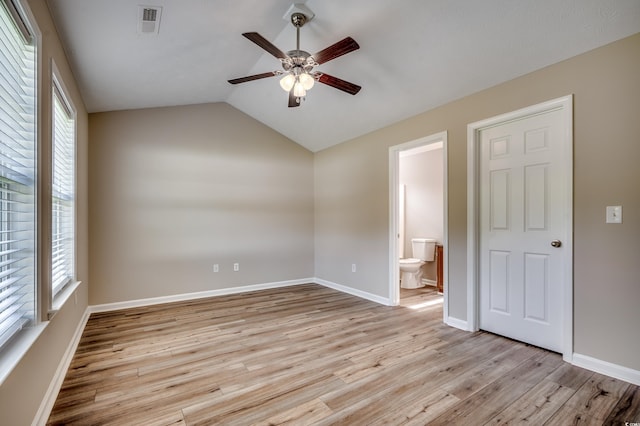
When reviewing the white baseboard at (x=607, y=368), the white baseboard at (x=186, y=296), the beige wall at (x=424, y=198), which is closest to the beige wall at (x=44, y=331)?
the white baseboard at (x=186, y=296)

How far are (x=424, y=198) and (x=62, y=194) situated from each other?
16.9 feet

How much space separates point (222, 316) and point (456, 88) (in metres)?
3.61

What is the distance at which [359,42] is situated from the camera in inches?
114

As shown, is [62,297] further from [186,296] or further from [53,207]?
[186,296]

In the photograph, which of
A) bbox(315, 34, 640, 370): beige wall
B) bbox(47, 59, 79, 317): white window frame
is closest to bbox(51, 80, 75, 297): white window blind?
bbox(47, 59, 79, 317): white window frame

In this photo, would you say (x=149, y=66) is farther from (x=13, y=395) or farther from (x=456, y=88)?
(x=456, y=88)

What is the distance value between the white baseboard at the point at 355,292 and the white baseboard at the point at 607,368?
6.66ft

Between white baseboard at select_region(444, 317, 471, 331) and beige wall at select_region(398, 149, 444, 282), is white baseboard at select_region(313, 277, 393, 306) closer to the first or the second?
white baseboard at select_region(444, 317, 471, 331)

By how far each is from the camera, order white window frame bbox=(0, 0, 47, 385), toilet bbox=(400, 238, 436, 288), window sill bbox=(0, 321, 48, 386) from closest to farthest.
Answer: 1. window sill bbox=(0, 321, 48, 386)
2. white window frame bbox=(0, 0, 47, 385)
3. toilet bbox=(400, 238, 436, 288)

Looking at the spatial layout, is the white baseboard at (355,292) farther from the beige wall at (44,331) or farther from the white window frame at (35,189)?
the white window frame at (35,189)

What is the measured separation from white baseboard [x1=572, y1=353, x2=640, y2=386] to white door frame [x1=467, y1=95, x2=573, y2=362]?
2.6 inches

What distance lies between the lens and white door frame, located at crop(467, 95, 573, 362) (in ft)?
8.24

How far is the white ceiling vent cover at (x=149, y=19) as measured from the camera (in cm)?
226

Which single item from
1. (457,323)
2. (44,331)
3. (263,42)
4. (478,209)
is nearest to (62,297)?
(44,331)
